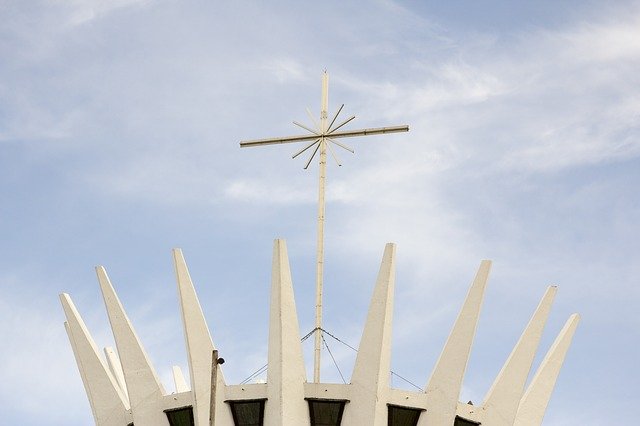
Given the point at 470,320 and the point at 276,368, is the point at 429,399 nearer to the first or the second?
the point at 470,320

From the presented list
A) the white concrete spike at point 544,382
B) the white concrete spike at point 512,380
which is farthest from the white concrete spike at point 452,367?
the white concrete spike at point 544,382

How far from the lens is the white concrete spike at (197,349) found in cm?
3559

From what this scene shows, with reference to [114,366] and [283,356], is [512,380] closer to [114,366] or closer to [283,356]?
[283,356]

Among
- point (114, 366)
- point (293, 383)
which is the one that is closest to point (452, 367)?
point (293, 383)

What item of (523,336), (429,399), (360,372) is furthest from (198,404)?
(523,336)

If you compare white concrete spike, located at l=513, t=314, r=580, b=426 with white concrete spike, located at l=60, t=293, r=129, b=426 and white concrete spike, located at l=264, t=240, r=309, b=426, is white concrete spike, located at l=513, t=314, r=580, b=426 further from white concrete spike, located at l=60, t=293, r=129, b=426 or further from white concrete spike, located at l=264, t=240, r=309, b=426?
white concrete spike, located at l=60, t=293, r=129, b=426

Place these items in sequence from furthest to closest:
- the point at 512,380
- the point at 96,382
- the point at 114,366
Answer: the point at 114,366 < the point at 96,382 < the point at 512,380

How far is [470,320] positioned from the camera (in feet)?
121

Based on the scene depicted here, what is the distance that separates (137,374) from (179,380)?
1064 cm

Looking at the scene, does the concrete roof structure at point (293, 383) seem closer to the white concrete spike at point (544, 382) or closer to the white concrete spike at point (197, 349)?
the white concrete spike at point (197, 349)

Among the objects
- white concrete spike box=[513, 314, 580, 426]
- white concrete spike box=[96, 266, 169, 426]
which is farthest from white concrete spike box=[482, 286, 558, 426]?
white concrete spike box=[96, 266, 169, 426]

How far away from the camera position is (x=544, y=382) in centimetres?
4053

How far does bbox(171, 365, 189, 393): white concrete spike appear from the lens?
47.1 metres

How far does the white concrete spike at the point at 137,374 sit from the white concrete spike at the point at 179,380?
9788mm
